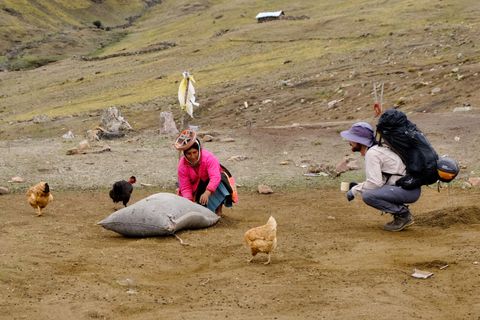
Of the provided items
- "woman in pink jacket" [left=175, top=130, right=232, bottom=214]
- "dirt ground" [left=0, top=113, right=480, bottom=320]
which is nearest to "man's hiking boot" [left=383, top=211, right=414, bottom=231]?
"dirt ground" [left=0, top=113, right=480, bottom=320]

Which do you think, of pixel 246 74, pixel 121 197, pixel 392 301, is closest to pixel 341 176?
pixel 121 197

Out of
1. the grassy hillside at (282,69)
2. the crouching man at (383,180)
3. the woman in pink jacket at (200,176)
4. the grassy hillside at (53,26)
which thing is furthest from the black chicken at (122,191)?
the grassy hillside at (53,26)

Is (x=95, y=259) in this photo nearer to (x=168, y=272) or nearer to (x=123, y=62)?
(x=168, y=272)

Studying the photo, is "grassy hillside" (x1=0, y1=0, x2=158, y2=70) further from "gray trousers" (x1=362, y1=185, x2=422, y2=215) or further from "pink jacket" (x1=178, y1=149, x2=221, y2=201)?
"gray trousers" (x1=362, y1=185, x2=422, y2=215)

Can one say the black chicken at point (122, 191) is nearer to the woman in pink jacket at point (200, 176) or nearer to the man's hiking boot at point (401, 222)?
the woman in pink jacket at point (200, 176)

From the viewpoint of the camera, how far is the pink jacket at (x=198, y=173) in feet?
31.2

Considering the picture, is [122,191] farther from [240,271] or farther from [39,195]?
[240,271]

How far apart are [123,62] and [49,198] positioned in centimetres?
→ 3700

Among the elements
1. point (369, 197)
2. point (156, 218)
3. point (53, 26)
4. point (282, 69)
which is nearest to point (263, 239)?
point (156, 218)

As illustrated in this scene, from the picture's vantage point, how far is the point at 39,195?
10.1 meters

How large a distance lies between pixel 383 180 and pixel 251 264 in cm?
223

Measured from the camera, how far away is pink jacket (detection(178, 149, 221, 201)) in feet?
31.2

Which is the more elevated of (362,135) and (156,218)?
(362,135)

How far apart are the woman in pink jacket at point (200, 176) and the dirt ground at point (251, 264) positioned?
0.32m
